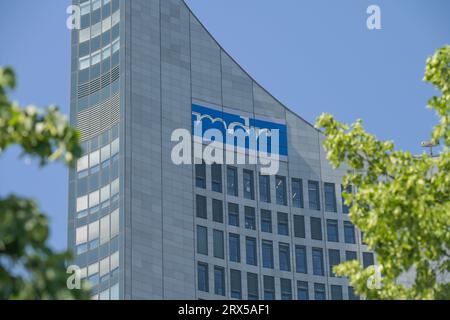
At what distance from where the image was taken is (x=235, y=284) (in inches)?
4063

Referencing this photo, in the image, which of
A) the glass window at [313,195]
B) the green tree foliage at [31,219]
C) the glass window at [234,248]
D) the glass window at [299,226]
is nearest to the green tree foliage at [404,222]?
the green tree foliage at [31,219]

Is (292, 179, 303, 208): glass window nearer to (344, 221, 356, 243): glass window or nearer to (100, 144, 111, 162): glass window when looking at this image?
(344, 221, 356, 243): glass window

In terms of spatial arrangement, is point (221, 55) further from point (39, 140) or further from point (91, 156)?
point (39, 140)

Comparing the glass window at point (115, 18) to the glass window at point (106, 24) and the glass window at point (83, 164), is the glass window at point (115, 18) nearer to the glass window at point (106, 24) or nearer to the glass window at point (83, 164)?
the glass window at point (106, 24)

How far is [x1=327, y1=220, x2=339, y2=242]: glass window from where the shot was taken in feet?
359

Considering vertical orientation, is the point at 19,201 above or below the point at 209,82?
below

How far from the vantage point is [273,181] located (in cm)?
10956

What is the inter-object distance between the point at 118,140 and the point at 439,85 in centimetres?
6276

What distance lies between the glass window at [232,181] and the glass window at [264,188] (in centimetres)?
238

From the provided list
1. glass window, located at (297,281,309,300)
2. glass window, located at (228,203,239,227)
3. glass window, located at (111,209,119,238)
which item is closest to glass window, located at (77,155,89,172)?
glass window, located at (111,209,119,238)

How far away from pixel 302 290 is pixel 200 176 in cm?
1257

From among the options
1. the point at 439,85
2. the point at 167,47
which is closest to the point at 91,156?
the point at 167,47

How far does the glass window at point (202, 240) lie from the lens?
10238 cm
